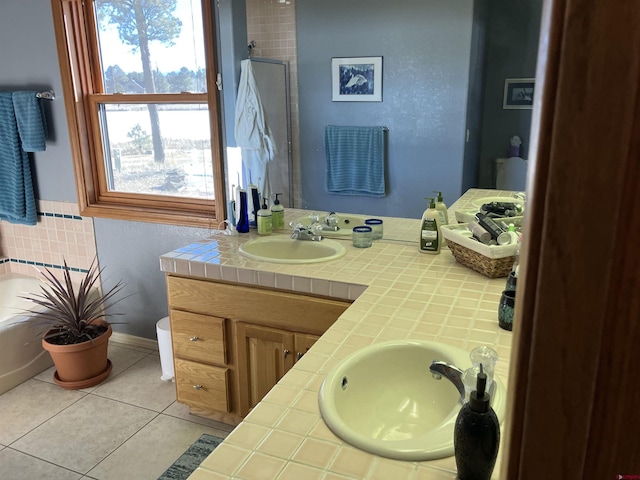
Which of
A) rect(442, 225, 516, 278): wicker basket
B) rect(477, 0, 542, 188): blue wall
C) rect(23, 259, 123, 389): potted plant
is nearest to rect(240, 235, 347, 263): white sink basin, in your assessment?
rect(442, 225, 516, 278): wicker basket

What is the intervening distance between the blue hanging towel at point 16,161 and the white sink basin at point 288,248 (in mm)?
1737

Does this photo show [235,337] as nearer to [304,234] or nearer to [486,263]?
[304,234]

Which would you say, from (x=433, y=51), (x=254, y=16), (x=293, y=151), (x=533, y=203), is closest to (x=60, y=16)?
(x=254, y=16)

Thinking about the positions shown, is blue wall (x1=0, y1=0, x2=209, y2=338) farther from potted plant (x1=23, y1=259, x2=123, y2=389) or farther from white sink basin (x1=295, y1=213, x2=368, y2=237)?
white sink basin (x1=295, y1=213, x2=368, y2=237)

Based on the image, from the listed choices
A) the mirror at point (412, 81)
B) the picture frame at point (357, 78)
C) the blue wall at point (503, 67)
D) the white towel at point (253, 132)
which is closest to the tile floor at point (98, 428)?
the white towel at point (253, 132)

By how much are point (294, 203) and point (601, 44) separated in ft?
7.34

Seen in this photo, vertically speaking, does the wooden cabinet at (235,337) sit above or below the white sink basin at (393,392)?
below

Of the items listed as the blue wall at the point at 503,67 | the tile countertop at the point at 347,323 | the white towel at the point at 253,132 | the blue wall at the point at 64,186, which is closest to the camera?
the tile countertop at the point at 347,323

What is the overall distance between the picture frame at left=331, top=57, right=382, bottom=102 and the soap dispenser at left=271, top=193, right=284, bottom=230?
2.02 feet

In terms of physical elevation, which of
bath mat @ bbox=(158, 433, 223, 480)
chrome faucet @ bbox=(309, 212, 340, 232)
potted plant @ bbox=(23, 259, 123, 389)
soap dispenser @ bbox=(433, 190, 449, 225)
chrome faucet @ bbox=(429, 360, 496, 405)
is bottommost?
bath mat @ bbox=(158, 433, 223, 480)

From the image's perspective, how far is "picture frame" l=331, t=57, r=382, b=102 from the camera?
2.13 m

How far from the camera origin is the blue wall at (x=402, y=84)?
2.02 metres

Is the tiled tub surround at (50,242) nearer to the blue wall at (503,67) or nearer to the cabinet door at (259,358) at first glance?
the cabinet door at (259,358)

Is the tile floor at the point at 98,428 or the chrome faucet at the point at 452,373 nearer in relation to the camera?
the chrome faucet at the point at 452,373
